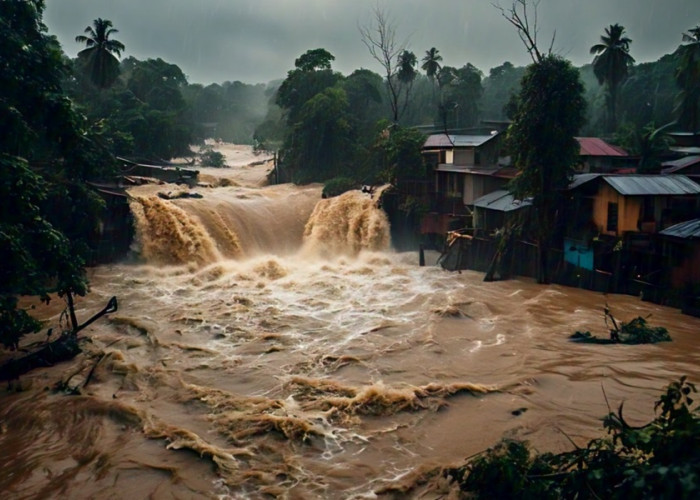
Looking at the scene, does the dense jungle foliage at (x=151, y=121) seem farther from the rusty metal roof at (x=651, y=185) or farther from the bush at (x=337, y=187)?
the rusty metal roof at (x=651, y=185)

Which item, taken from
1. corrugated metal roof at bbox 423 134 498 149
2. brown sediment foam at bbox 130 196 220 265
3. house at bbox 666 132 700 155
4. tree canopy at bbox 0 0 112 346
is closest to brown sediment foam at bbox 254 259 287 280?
brown sediment foam at bbox 130 196 220 265

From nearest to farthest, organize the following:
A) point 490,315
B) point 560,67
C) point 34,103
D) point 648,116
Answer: point 34,103 → point 490,315 → point 560,67 → point 648,116

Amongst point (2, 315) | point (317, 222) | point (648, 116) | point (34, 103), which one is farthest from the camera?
point (648, 116)

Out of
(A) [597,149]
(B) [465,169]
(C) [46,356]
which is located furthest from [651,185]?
(C) [46,356]

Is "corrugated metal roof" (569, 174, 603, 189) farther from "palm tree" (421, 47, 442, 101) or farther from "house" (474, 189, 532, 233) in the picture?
"palm tree" (421, 47, 442, 101)

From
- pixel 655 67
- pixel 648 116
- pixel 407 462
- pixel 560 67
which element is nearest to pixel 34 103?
pixel 407 462

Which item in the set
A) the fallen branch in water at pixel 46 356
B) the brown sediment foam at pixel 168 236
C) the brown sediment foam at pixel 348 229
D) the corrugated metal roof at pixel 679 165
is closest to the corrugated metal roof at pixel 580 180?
the corrugated metal roof at pixel 679 165

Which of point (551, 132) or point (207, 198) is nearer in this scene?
point (551, 132)

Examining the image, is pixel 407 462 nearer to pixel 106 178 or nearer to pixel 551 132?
pixel 551 132
